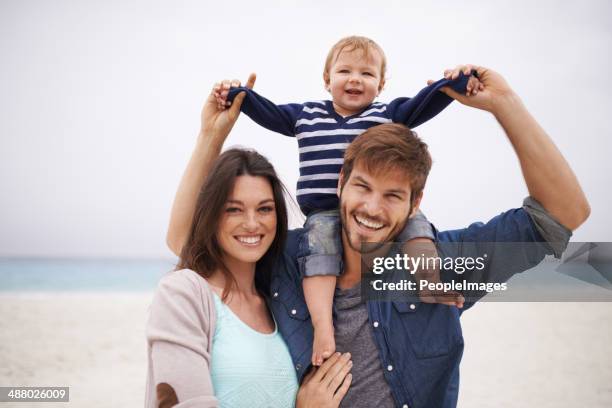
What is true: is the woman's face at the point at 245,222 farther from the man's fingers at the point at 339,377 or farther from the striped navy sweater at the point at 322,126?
the man's fingers at the point at 339,377

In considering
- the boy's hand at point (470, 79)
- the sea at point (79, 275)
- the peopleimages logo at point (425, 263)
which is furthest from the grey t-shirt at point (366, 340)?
the sea at point (79, 275)

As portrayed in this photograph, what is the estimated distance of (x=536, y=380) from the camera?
346 inches

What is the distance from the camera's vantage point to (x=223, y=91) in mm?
2752

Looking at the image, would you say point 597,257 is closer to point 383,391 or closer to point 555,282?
point 555,282

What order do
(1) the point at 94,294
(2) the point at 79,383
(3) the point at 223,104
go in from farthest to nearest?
1. (1) the point at 94,294
2. (2) the point at 79,383
3. (3) the point at 223,104

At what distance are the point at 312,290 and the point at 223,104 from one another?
106 centimetres

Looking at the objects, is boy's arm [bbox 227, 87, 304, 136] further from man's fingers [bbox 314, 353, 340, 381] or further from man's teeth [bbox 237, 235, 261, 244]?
man's fingers [bbox 314, 353, 340, 381]

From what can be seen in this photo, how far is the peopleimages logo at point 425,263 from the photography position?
8.17ft

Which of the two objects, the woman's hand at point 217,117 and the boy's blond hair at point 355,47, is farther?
the boy's blond hair at point 355,47

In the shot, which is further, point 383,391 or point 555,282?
point 555,282

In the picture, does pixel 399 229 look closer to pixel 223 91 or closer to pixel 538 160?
pixel 538 160

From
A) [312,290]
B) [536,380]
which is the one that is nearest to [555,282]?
[312,290]

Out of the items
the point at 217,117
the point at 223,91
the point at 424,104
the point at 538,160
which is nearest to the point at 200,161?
the point at 217,117

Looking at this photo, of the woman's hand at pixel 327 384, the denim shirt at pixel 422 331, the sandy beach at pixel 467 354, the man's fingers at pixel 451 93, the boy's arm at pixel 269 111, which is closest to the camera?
the woman's hand at pixel 327 384
